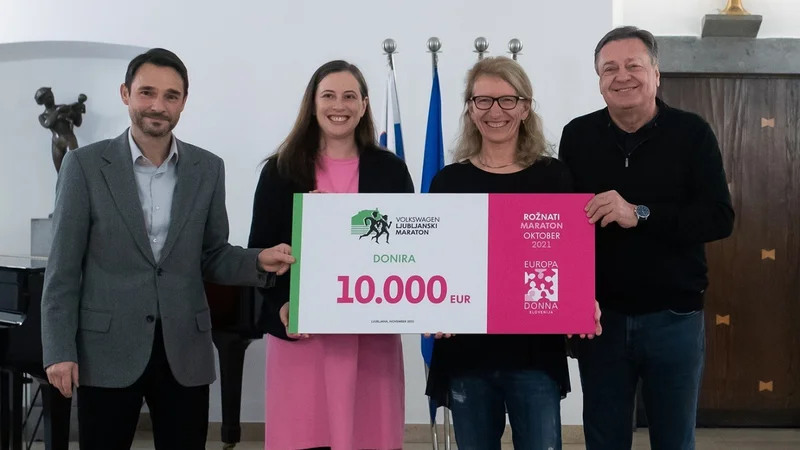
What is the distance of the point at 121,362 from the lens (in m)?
1.99

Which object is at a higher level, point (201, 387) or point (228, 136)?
point (228, 136)

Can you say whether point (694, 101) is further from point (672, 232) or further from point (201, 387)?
point (201, 387)

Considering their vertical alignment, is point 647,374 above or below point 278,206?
below

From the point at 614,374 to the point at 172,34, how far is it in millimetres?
3440

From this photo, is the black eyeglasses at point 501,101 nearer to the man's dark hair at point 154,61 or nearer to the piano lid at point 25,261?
the man's dark hair at point 154,61

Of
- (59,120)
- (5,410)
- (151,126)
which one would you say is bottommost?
(5,410)

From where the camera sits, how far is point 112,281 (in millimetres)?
2000

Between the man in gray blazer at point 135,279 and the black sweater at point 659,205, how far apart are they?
90cm

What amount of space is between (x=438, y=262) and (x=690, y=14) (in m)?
3.52

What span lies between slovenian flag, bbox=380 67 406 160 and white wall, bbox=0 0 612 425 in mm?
475

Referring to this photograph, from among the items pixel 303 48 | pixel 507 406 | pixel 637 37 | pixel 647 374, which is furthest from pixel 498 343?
pixel 303 48

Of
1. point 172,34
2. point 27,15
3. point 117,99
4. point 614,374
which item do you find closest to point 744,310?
point 614,374

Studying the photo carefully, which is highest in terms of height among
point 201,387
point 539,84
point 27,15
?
point 27,15

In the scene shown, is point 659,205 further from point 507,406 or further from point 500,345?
point 507,406
